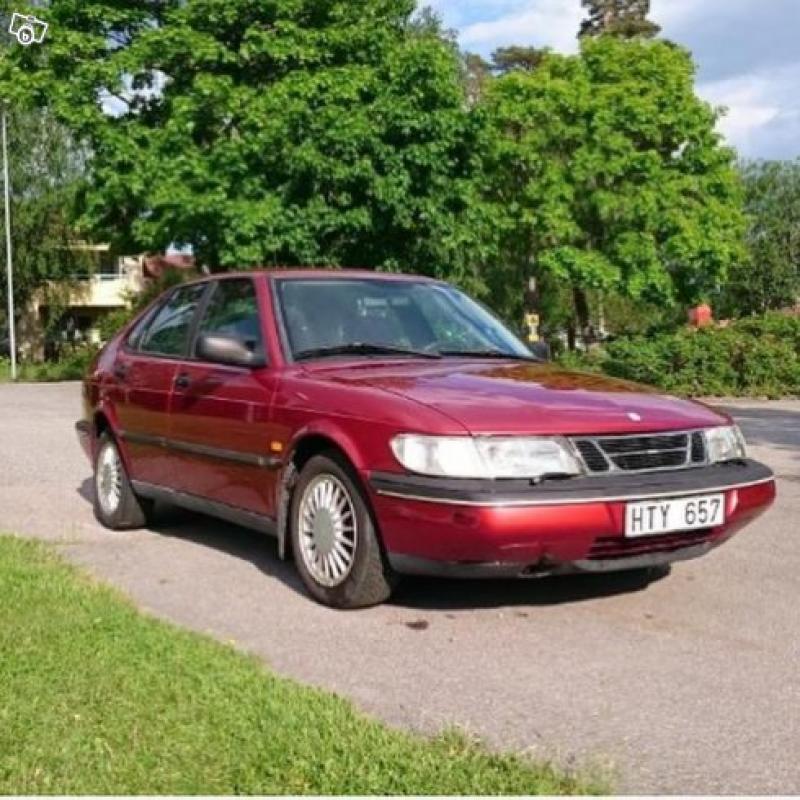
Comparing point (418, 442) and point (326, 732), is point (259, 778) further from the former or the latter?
point (418, 442)

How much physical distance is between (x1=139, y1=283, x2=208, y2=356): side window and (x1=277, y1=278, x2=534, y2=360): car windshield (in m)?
0.85

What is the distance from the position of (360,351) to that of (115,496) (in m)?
2.37

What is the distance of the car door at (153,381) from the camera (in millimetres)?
6484

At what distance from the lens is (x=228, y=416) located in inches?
228

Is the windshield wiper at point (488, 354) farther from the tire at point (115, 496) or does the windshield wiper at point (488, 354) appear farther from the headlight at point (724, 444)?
the tire at point (115, 496)

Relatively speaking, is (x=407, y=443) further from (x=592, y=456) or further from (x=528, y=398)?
(x=592, y=456)

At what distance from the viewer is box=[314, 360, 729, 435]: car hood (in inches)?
183

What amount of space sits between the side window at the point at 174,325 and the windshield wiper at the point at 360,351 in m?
1.14

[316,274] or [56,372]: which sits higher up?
[316,274]

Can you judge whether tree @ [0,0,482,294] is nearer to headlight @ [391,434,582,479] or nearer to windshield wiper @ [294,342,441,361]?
windshield wiper @ [294,342,441,361]

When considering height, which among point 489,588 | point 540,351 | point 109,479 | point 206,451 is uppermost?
point 540,351

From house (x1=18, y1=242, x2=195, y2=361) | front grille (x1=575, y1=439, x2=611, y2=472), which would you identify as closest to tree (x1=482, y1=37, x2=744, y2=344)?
house (x1=18, y1=242, x2=195, y2=361)

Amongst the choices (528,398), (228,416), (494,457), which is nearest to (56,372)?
(228,416)

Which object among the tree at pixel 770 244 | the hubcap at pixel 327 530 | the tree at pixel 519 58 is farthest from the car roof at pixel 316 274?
the tree at pixel 770 244
